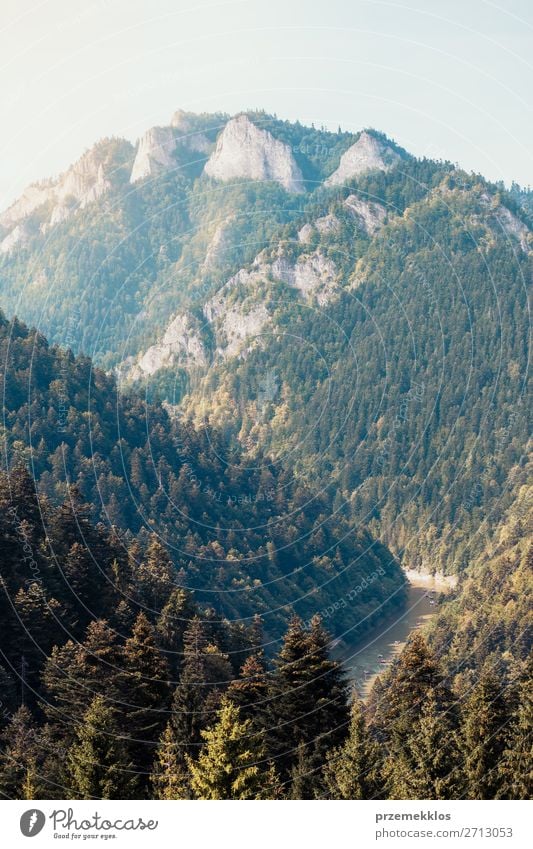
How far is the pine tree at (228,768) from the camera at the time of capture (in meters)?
68.7

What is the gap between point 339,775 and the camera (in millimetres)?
Result: 72500

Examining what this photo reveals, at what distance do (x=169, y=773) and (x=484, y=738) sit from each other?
773 inches

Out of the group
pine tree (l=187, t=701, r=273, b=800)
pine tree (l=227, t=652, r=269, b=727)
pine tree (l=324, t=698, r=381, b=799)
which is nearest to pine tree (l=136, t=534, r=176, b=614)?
pine tree (l=227, t=652, r=269, b=727)

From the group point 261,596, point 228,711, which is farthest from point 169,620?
point 261,596

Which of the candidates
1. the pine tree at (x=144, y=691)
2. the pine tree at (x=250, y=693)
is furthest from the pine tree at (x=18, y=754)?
the pine tree at (x=250, y=693)

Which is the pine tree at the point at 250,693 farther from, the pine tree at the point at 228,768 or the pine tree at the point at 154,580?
the pine tree at the point at 154,580

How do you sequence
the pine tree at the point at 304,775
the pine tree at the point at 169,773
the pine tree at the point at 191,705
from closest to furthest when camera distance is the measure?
1. the pine tree at the point at 169,773
2. the pine tree at the point at 304,775
3. the pine tree at the point at 191,705

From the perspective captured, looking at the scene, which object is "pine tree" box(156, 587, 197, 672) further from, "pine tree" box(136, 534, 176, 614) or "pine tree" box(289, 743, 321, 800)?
"pine tree" box(289, 743, 321, 800)

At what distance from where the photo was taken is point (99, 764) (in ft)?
230

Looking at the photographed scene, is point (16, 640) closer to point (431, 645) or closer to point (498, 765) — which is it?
point (498, 765)

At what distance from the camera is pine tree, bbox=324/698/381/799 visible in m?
71.8

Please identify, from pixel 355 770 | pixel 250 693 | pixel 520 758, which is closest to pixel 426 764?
pixel 355 770

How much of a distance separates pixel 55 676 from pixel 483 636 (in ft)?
404

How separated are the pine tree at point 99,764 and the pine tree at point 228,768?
397 cm
